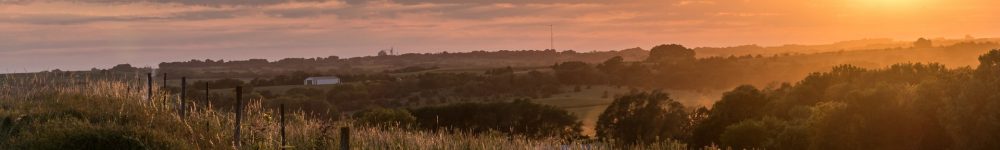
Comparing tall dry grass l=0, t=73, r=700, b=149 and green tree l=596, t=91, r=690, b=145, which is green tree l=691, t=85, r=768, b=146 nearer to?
green tree l=596, t=91, r=690, b=145

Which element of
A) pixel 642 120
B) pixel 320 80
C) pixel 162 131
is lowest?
pixel 642 120

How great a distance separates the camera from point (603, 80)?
341 ft

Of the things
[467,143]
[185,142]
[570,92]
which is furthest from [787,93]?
[570,92]

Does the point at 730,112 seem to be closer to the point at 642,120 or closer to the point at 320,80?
the point at 642,120

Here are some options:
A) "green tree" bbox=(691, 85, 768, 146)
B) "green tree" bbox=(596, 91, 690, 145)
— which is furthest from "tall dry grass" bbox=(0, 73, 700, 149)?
"green tree" bbox=(596, 91, 690, 145)

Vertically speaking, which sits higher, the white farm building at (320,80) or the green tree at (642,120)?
the white farm building at (320,80)

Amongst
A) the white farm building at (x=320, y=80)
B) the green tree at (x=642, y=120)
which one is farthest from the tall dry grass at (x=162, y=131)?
the white farm building at (x=320, y=80)

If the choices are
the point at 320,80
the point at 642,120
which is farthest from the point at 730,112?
the point at 320,80

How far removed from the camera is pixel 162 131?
14758mm

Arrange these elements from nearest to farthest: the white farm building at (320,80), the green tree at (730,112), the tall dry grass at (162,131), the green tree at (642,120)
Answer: the tall dry grass at (162,131) → the green tree at (730,112) → the green tree at (642,120) → the white farm building at (320,80)

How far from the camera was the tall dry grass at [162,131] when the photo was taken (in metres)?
13.8

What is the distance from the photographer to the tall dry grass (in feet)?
45.4

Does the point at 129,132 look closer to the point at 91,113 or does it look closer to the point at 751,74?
the point at 91,113

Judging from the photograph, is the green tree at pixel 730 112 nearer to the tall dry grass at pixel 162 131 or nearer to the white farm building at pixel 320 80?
the tall dry grass at pixel 162 131
